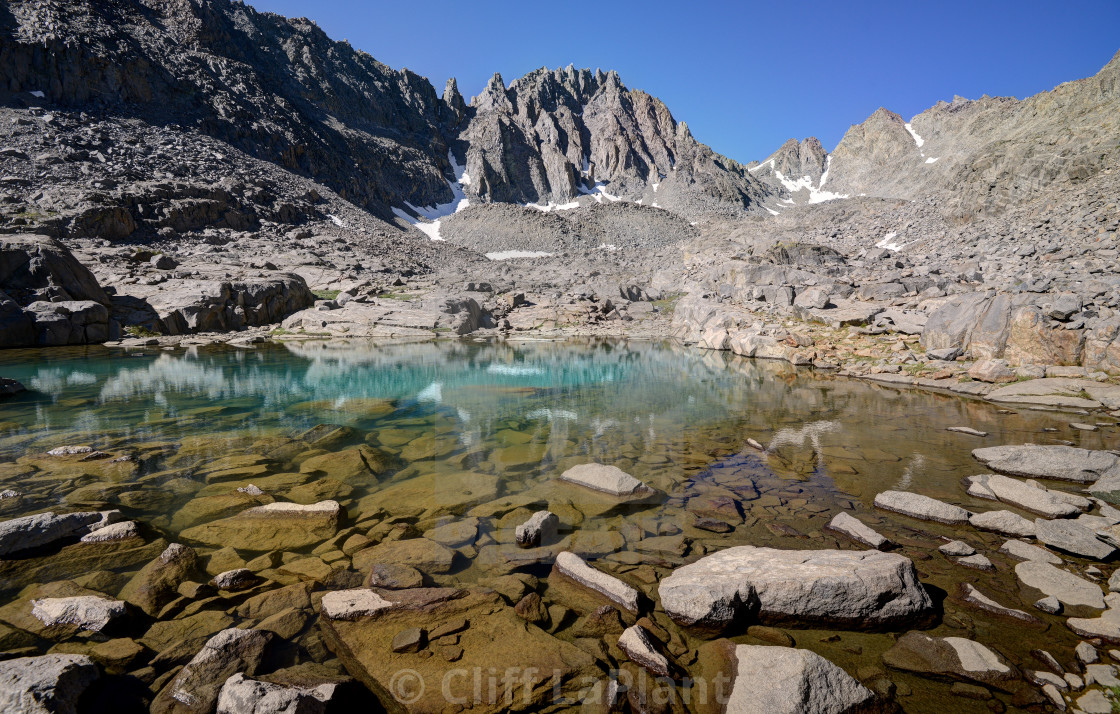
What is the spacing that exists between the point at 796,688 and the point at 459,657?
2.63 m

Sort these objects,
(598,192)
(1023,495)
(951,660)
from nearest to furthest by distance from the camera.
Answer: (951,660), (1023,495), (598,192)

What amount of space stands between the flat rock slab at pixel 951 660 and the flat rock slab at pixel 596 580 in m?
2.20

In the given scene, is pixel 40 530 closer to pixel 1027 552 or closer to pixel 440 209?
pixel 1027 552

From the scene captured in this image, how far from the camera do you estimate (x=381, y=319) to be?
43.0 meters

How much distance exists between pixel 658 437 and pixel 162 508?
31.1ft

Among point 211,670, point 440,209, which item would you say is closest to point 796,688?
point 211,670

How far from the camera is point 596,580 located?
16.1 feet

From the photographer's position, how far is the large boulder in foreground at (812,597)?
423 centimetres

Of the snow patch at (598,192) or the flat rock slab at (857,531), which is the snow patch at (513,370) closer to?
the flat rock slab at (857,531)

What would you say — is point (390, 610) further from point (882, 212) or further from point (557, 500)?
point (882, 212)

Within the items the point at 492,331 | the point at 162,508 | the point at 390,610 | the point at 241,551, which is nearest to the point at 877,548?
the point at 390,610

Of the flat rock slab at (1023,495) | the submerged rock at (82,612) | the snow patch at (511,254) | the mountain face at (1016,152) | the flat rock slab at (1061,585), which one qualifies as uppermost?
the mountain face at (1016,152)

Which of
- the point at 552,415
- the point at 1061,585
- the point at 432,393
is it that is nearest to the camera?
the point at 1061,585

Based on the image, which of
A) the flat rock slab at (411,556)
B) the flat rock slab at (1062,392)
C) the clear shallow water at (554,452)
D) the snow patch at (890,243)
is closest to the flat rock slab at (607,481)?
the clear shallow water at (554,452)
